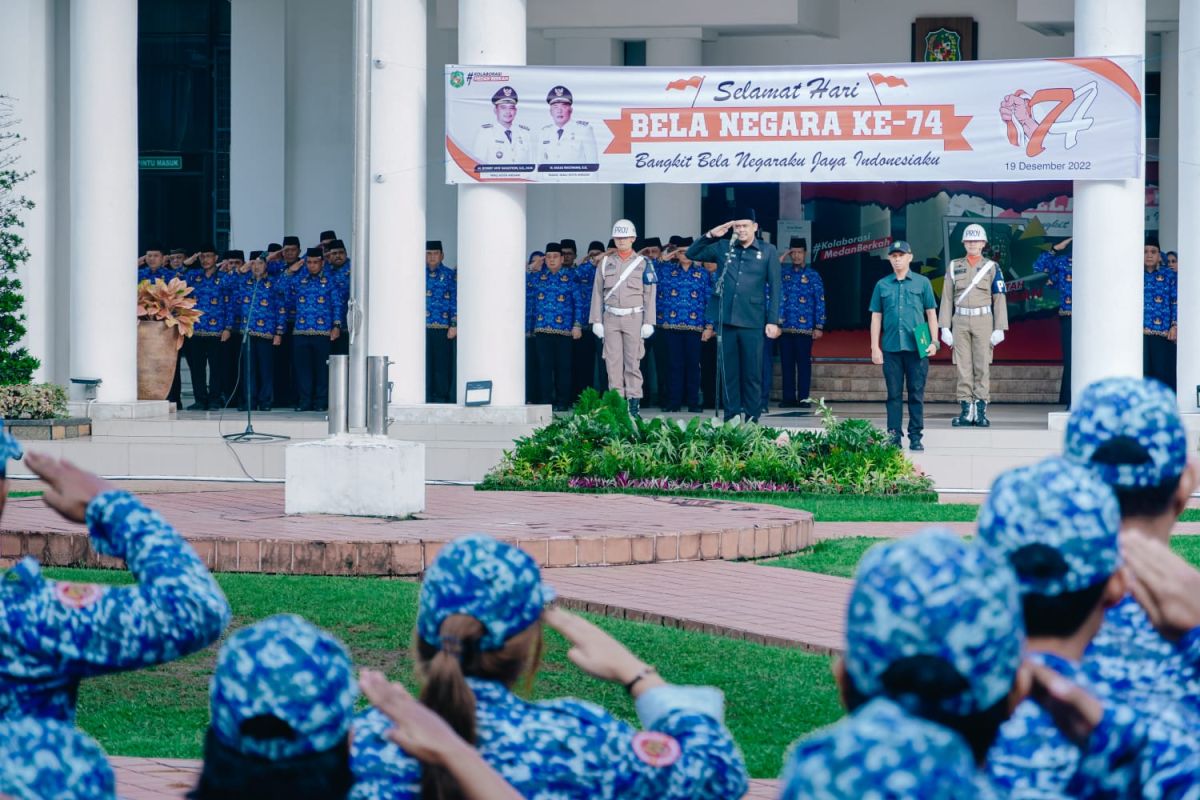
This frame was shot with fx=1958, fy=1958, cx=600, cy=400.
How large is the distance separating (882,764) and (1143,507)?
5.19 ft

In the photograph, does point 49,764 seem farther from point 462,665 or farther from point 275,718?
point 462,665

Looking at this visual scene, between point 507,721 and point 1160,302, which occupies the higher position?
point 1160,302

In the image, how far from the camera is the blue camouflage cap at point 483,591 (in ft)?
9.95

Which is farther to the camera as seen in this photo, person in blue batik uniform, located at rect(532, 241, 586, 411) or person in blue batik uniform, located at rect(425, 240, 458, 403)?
person in blue batik uniform, located at rect(425, 240, 458, 403)

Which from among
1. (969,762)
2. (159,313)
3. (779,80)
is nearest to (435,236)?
(159,313)

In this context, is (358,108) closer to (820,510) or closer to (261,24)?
(820,510)

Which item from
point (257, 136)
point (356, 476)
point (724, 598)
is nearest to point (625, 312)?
point (257, 136)

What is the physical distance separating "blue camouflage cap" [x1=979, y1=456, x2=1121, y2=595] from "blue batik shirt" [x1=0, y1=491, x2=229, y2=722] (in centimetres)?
128

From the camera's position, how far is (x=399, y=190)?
18219 millimetres

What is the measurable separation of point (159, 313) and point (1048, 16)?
996 cm

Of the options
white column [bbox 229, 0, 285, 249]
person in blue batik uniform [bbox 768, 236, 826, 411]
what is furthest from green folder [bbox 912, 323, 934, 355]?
white column [bbox 229, 0, 285, 249]

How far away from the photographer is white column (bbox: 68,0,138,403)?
19.0 m

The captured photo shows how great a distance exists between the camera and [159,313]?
66.0 feet

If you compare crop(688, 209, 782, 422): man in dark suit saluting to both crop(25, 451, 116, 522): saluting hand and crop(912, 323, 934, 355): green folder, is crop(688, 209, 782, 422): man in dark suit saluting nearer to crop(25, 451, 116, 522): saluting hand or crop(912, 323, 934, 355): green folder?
crop(912, 323, 934, 355): green folder
